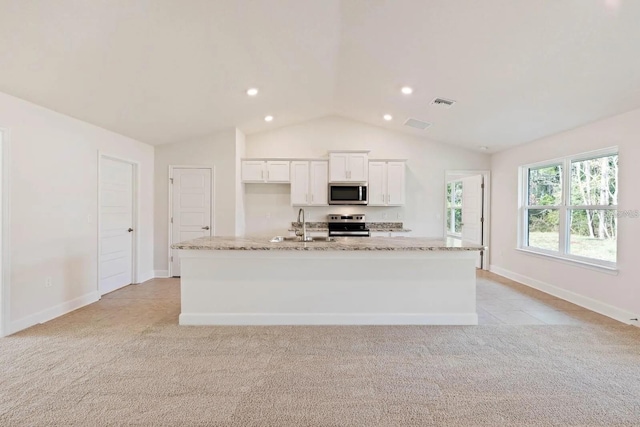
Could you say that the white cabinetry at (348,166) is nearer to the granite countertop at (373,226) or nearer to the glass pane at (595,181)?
the granite countertop at (373,226)

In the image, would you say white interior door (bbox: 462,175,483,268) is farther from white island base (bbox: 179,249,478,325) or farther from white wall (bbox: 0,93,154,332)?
white wall (bbox: 0,93,154,332)

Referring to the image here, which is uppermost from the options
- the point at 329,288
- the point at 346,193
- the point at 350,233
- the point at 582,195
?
the point at 346,193

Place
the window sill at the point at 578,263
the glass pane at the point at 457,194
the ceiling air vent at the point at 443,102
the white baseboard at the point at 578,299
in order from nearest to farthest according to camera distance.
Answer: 1. the white baseboard at the point at 578,299
2. the window sill at the point at 578,263
3. the ceiling air vent at the point at 443,102
4. the glass pane at the point at 457,194

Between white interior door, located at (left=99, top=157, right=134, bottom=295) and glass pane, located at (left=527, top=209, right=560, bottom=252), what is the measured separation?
6.44m

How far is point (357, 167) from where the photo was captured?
5.72 m

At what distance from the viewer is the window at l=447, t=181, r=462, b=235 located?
23.4ft

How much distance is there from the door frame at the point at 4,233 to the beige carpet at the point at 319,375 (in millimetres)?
240

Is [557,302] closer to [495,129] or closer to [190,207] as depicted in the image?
[495,129]

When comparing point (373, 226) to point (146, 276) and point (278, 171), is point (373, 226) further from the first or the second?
point (146, 276)

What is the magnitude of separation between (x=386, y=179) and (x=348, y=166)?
2.46ft

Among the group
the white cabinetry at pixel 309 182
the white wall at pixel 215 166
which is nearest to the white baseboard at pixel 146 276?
the white wall at pixel 215 166

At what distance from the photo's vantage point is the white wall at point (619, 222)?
11.2ft

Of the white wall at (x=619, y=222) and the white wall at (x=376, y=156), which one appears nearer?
the white wall at (x=619, y=222)

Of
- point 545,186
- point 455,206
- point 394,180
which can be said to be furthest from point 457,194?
point 545,186
